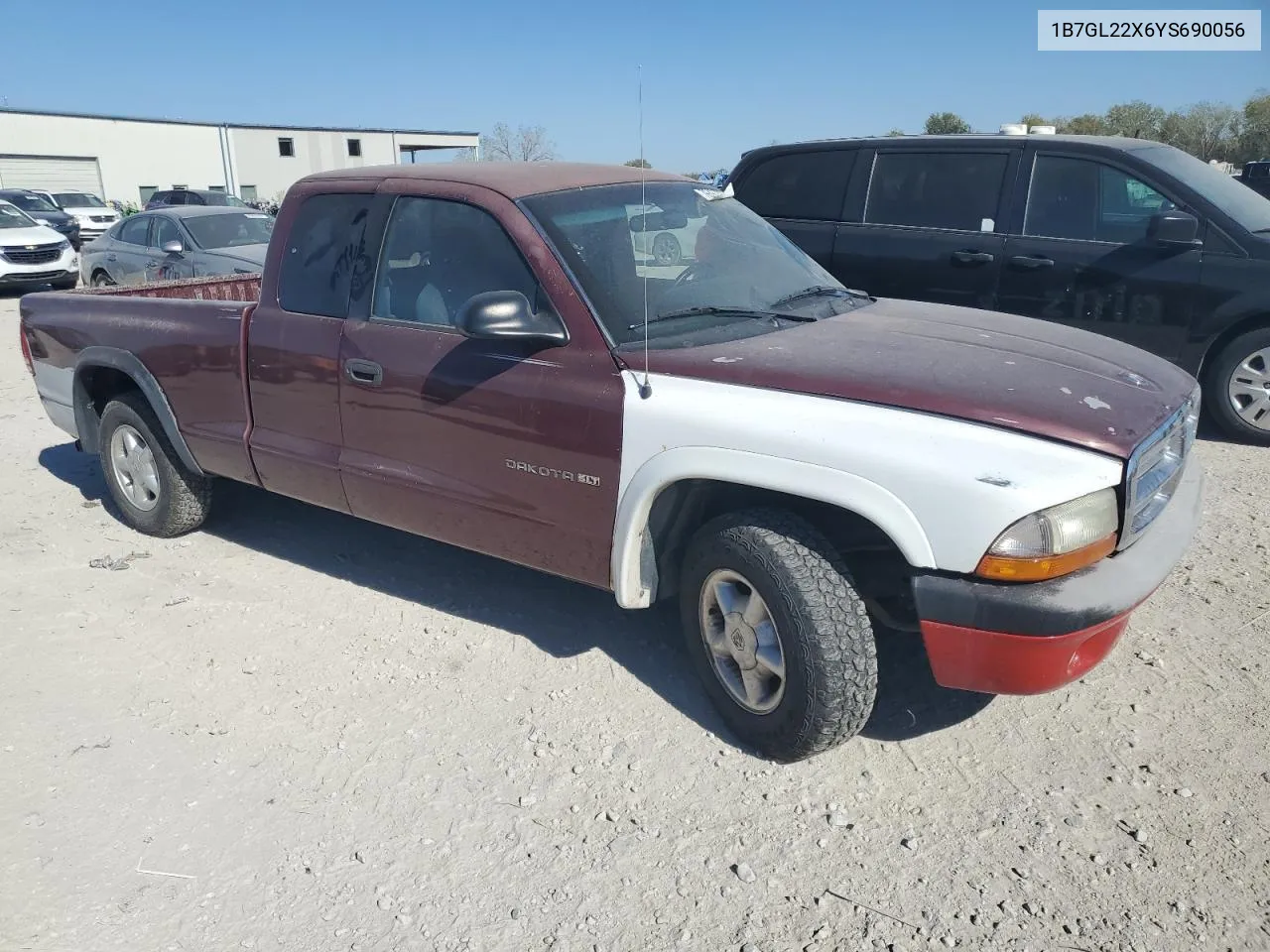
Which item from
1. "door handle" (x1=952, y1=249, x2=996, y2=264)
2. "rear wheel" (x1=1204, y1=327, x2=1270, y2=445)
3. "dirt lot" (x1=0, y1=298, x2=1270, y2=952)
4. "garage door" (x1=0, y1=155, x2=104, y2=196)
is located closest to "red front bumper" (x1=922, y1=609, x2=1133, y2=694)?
"dirt lot" (x1=0, y1=298, x2=1270, y2=952)

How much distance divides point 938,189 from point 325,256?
4479 millimetres

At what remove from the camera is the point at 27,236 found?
16.7 metres

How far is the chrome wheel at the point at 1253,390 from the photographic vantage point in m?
5.97

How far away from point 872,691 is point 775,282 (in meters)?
1.67

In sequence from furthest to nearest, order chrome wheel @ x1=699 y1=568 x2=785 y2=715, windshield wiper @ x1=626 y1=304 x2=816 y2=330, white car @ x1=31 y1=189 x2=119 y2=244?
white car @ x1=31 y1=189 x2=119 y2=244 < windshield wiper @ x1=626 y1=304 x2=816 y2=330 < chrome wheel @ x1=699 y1=568 x2=785 y2=715

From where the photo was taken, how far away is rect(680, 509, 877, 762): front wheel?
289 cm

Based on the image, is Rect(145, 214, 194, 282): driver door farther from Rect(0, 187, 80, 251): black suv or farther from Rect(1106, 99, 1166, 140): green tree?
Rect(1106, 99, 1166, 140): green tree

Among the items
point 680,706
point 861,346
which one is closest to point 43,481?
point 680,706

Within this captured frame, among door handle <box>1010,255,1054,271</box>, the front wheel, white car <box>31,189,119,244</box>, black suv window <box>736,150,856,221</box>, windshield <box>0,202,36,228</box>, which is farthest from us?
white car <box>31,189,119,244</box>

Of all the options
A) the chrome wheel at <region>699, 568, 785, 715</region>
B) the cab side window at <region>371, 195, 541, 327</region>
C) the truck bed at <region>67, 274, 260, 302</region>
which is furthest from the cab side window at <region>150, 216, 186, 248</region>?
the chrome wheel at <region>699, 568, 785, 715</region>

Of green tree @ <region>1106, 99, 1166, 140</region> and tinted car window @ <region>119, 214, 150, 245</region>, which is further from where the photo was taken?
green tree @ <region>1106, 99, 1166, 140</region>

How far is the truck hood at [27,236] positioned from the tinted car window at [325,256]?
15.3 metres

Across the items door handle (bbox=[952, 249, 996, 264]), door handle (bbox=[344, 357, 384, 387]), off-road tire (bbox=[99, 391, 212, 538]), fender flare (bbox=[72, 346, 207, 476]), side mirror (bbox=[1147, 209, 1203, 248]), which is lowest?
off-road tire (bbox=[99, 391, 212, 538])

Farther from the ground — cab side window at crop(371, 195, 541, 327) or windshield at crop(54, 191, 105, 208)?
cab side window at crop(371, 195, 541, 327)
